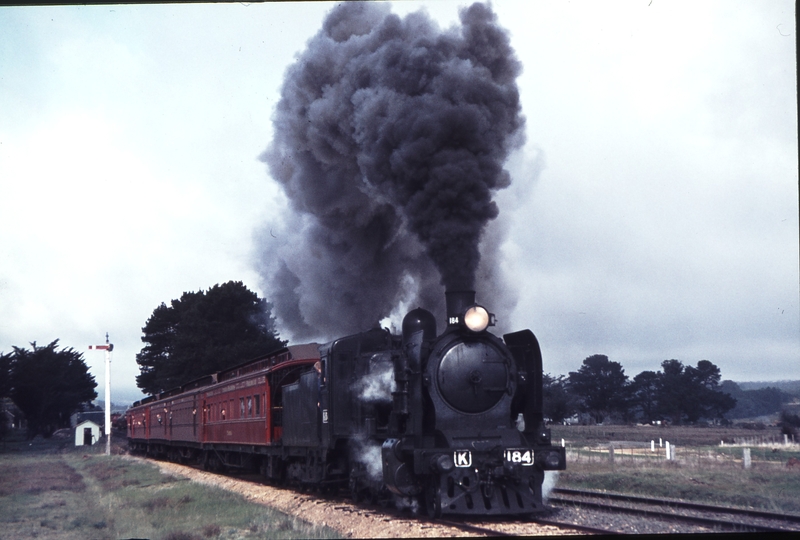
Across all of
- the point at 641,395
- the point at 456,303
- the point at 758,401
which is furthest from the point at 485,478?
the point at 758,401

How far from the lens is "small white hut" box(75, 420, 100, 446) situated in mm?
51469

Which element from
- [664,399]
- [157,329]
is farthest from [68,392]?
[664,399]

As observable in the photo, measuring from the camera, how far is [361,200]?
72.3ft

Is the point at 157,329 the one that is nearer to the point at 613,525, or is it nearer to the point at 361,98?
Result: the point at 361,98

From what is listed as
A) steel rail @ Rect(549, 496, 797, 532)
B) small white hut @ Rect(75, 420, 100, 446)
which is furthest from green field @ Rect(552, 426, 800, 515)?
small white hut @ Rect(75, 420, 100, 446)

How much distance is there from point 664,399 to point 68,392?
150 feet

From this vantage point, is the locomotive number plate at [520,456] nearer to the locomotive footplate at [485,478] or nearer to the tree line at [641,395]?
the locomotive footplate at [485,478]

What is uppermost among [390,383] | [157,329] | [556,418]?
[157,329]

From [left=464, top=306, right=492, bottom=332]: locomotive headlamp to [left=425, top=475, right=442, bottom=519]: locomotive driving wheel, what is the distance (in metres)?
2.12

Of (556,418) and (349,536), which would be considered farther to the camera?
(556,418)

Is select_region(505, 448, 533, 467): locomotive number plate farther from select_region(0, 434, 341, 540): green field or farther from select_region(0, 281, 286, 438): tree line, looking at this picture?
select_region(0, 281, 286, 438): tree line

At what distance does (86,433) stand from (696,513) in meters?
48.8

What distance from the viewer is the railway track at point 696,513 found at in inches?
392

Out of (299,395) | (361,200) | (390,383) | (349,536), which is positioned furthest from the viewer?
(361,200)
